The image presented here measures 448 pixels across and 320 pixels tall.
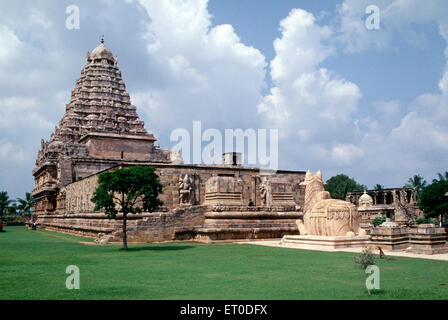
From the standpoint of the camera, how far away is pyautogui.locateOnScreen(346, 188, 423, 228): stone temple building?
50031mm

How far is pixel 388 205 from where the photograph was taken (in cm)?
5281

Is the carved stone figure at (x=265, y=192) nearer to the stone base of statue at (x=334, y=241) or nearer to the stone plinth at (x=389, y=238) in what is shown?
the stone base of statue at (x=334, y=241)

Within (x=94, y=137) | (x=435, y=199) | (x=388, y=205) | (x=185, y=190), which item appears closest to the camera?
(x=185, y=190)

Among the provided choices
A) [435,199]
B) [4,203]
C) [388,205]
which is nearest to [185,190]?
[435,199]

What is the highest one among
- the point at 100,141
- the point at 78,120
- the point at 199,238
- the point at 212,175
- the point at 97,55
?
the point at 97,55

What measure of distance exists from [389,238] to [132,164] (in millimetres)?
16626

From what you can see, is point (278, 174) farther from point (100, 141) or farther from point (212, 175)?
point (100, 141)

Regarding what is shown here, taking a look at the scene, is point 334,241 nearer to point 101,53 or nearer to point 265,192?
point 265,192

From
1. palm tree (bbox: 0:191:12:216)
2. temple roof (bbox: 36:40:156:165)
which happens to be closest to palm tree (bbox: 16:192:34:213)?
palm tree (bbox: 0:191:12:216)

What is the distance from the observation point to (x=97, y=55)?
5597cm

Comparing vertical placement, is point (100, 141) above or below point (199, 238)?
above

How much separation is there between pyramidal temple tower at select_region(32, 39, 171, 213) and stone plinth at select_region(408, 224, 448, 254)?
29.2 metres
